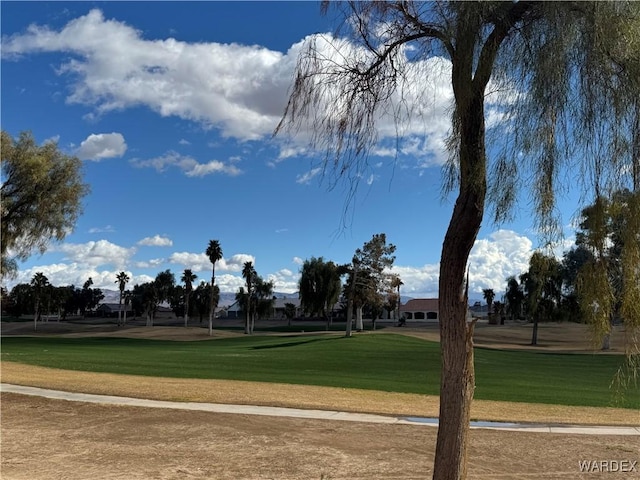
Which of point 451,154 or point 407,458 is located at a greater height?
point 451,154

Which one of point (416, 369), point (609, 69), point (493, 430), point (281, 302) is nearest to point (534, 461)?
point (493, 430)

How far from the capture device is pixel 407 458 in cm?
961

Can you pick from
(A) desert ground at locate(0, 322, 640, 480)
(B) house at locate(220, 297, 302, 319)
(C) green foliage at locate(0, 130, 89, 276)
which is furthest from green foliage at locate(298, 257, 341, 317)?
(B) house at locate(220, 297, 302, 319)

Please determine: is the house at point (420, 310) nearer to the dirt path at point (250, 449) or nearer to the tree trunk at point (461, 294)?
the dirt path at point (250, 449)

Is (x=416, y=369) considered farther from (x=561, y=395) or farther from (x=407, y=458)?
(x=407, y=458)

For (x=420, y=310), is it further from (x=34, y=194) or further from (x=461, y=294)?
(x=461, y=294)

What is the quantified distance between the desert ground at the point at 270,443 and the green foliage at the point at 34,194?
42.0 ft

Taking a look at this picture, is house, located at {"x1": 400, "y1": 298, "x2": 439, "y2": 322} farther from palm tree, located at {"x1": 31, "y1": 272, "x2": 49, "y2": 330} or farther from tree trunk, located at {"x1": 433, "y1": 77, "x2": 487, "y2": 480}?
tree trunk, located at {"x1": 433, "y1": 77, "x2": 487, "y2": 480}

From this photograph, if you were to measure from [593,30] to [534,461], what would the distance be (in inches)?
289

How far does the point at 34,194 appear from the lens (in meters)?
26.4

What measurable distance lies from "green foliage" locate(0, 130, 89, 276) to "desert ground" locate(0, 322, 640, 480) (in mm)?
12795

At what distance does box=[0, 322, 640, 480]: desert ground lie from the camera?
8688 millimetres

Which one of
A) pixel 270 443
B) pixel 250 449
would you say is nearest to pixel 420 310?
pixel 270 443

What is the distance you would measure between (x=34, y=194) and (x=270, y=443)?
20.5 m
